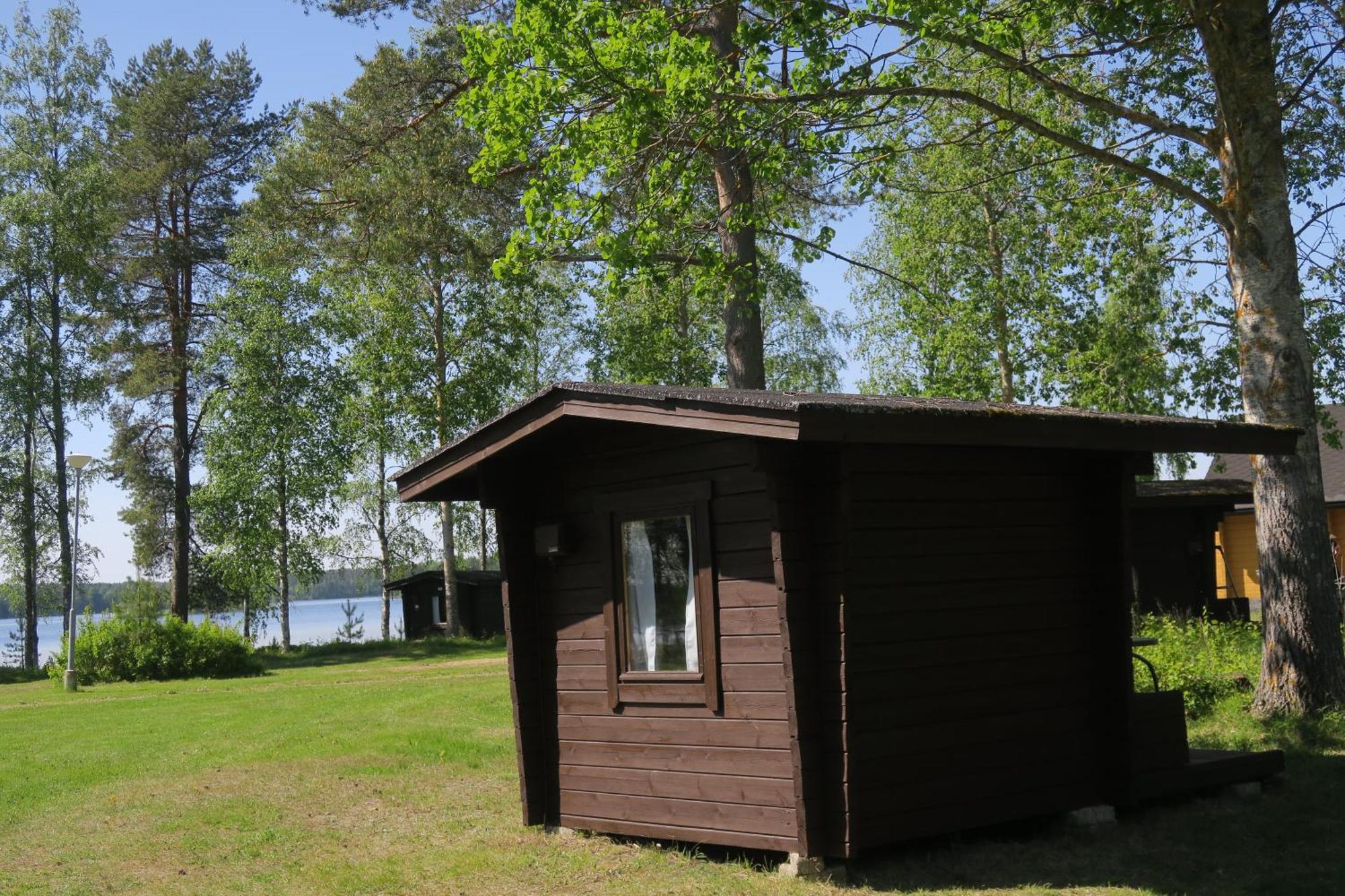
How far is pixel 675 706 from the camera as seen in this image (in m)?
7.65

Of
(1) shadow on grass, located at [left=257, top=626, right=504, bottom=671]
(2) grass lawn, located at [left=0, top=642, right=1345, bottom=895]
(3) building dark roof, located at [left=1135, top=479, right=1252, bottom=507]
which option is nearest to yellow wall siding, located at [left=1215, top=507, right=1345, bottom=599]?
(3) building dark roof, located at [left=1135, top=479, right=1252, bottom=507]

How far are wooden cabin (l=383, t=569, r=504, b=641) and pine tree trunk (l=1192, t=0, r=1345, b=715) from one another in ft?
85.6

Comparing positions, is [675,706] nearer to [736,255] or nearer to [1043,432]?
[1043,432]

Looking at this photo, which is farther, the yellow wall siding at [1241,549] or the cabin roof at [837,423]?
the yellow wall siding at [1241,549]

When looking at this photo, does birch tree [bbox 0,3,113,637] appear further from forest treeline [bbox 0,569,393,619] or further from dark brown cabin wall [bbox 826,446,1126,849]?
dark brown cabin wall [bbox 826,446,1126,849]

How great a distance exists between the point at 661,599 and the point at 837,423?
1.93m

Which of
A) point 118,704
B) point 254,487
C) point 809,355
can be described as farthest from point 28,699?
point 809,355

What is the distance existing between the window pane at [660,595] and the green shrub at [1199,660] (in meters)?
4.91

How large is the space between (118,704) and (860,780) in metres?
16.4

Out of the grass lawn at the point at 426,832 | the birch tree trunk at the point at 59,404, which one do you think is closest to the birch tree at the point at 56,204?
the birch tree trunk at the point at 59,404

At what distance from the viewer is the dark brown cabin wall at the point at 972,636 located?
7047mm

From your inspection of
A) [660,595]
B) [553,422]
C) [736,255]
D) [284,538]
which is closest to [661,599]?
[660,595]

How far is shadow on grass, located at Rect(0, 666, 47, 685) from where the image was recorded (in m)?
29.2

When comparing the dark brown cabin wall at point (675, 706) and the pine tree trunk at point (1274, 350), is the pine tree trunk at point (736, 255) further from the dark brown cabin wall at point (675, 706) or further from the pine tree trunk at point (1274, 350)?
the dark brown cabin wall at point (675, 706)
